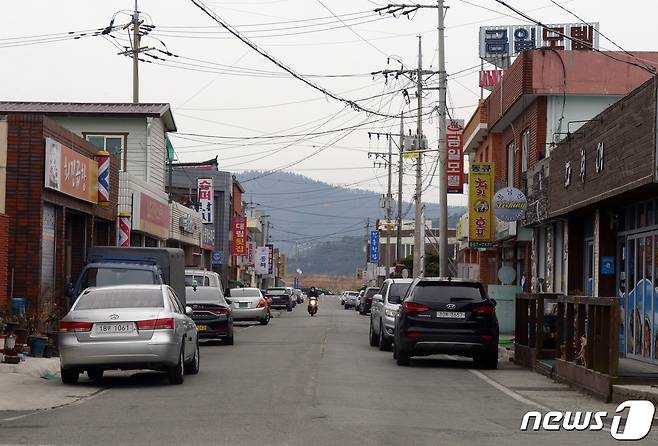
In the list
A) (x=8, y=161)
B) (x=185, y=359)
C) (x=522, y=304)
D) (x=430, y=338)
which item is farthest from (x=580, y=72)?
(x=185, y=359)

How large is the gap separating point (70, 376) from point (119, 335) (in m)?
1.33

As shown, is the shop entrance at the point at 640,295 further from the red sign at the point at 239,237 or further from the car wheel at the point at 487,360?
the red sign at the point at 239,237

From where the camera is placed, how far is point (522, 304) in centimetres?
2334

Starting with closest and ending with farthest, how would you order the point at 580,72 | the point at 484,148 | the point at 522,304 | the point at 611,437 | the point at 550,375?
the point at 611,437, the point at 550,375, the point at 522,304, the point at 580,72, the point at 484,148

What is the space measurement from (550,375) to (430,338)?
2.53 metres

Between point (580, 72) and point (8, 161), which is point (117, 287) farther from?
point (580, 72)

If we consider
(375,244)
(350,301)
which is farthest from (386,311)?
(375,244)

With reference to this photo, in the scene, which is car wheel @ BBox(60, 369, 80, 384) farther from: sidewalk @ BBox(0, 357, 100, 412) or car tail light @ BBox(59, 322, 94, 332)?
car tail light @ BBox(59, 322, 94, 332)

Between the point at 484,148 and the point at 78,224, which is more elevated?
the point at 484,148

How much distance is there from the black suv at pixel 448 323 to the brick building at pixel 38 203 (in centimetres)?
810

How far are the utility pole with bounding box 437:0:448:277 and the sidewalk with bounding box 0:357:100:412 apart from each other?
18724mm

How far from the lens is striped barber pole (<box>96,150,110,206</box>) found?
1323 inches

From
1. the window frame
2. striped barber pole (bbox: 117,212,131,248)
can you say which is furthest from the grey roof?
striped barber pole (bbox: 117,212,131,248)

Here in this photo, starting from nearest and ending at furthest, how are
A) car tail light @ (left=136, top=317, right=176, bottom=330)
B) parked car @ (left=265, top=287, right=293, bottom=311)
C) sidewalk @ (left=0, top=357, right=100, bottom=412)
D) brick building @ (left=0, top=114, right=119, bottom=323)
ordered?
sidewalk @ (left=0, top=357, right=100, bottom=412)
car tail light @ (left=136, top=317, right=176, bottom=330)
brick building @ (left=0, top=114, right=119, bottom=323)
parked car @ (left=265, top=287, right=293, bottom=311)
